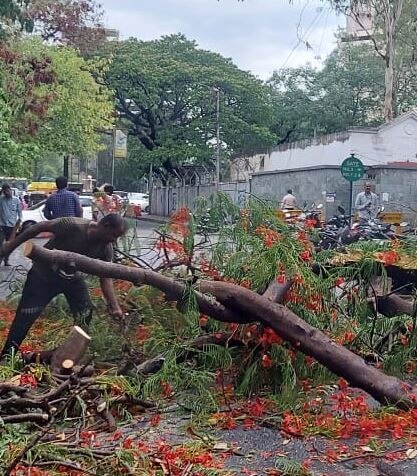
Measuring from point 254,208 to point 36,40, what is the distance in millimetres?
23731

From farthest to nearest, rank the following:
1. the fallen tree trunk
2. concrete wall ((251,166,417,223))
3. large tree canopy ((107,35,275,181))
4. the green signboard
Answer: large tree canopy ((107,35,275,181)) < concrete wall ((251,166,417,223)) < the green signboard < the fallen tree trunk

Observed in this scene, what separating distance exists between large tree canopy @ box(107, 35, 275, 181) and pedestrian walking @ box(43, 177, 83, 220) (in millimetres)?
26217

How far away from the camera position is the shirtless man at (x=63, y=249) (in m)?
5.94

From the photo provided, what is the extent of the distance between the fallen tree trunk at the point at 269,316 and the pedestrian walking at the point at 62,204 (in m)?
5.58

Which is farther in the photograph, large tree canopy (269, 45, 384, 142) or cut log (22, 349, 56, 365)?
large tree canopy (269, 45, 384, 142)

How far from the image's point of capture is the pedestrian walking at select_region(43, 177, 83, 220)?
436 inches

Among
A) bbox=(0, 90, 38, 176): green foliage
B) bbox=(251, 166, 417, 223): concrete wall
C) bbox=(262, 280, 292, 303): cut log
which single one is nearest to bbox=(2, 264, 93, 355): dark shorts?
bbox=(262, 280, 292, 303): cut log

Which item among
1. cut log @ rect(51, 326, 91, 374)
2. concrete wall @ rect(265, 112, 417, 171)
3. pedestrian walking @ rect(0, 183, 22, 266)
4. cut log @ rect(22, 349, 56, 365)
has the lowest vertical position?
cut log @ rect(22, 349, 56, 365)

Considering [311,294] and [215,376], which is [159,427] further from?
[311,294]

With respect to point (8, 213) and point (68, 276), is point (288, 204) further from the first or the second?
point (8, 213)

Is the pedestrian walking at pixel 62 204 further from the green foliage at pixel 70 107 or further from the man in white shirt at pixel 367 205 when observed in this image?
the green foliage at pixel 70 107

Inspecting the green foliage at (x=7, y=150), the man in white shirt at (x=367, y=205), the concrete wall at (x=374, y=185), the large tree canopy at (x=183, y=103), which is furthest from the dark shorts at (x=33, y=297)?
the large tree canopy at (x=183, y=103)

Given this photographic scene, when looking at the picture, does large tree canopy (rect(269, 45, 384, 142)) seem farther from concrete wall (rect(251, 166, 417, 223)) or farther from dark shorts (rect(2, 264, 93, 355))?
dark shorts (rect(2, 264, 93, 355))

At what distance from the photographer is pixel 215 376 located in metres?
5.54
